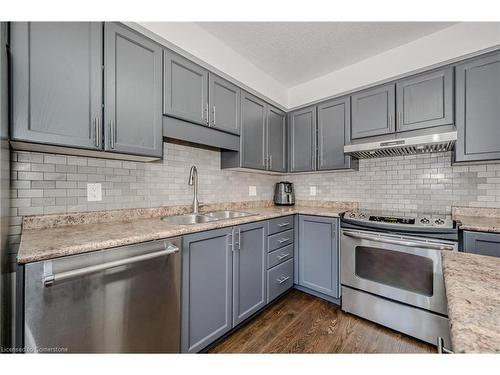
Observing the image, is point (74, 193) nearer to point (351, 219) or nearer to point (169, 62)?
point (169, 62)

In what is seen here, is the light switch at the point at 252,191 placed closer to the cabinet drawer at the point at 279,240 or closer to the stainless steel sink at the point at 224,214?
the stainless steel sink at the point at 224,214

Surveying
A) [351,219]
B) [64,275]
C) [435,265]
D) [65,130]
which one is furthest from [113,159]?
[435,265]

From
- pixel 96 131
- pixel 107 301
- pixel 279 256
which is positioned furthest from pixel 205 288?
pixel 96 131

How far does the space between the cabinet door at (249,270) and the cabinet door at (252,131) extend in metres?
0.74

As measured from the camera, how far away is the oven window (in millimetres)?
1651

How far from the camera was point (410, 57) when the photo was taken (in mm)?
2014

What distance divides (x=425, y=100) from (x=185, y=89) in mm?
2052

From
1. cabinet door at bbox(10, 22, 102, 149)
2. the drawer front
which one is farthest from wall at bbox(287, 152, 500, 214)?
cabinet door at bbox(10, 22, 102, 149)

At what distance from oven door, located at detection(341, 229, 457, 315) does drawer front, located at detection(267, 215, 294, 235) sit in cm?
52

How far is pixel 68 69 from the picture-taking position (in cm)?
115

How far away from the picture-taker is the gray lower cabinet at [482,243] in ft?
4.65

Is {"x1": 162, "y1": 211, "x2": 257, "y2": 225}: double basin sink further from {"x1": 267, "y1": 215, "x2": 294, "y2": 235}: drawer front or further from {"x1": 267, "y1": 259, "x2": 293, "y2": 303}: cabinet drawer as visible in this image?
{"x1": 267, "y1": 259, "x2": 293, "y2": 303}: cabinet drawer

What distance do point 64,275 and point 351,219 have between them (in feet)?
6.59

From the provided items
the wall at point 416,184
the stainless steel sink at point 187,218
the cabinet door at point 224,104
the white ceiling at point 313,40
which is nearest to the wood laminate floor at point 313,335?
the stainless steel sink at point 187,218
